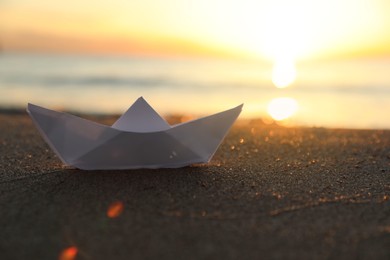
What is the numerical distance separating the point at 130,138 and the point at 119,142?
9 centimetres

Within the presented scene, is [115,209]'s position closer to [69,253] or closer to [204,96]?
[69,253]

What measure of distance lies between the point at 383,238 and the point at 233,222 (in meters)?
0.81

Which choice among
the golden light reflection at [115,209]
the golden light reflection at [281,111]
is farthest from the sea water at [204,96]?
the golden light reflection at [115,209]

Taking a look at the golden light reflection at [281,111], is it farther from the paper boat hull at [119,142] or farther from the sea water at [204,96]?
the paper boat hull at [119,142]

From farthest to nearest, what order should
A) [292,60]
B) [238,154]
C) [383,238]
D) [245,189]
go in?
[292,60] < [238,154] < [245,189] < [383,238]

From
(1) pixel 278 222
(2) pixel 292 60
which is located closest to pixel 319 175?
(1) pixel 278 222

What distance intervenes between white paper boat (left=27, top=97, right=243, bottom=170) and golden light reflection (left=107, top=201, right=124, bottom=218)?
1.71 ft

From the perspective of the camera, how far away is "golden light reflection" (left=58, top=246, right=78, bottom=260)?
2.01 meters

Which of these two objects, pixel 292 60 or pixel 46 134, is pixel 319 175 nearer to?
pixel 46 134

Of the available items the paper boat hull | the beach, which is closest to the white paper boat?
the paper boat hull

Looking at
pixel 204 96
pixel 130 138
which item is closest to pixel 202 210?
pixel 130 138

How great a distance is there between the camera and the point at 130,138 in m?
3.03

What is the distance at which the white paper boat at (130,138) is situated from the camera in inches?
120

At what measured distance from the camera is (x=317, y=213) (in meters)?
2.60
